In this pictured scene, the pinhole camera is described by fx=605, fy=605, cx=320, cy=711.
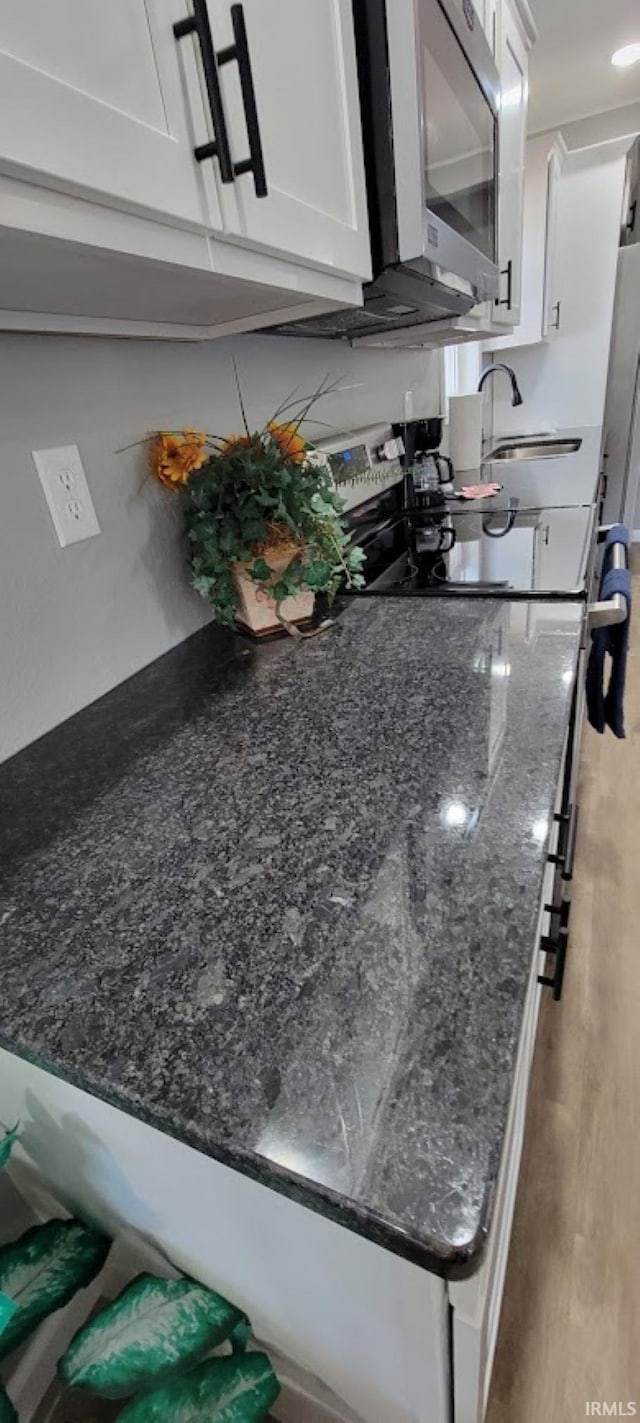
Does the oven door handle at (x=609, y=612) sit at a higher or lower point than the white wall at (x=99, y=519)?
lower

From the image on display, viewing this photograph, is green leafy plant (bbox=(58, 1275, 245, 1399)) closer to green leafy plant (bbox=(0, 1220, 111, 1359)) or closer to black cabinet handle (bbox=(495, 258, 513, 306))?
green leafy plant (bbox=(0, 1220, 111, 1359))

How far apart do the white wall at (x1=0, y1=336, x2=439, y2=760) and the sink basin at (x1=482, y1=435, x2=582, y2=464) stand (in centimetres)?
206

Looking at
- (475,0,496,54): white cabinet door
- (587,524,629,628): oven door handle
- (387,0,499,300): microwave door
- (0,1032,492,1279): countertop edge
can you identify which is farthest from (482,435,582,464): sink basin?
(0,1032,492,1279): countertop edge

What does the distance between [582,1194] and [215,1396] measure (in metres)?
0.81

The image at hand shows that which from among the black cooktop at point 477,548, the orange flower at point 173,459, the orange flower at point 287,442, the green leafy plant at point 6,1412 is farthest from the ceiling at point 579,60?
the green leafy plant at point 6,1412

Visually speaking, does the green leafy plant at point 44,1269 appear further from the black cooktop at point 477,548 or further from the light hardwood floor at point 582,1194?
the black cooktop at point 477,548

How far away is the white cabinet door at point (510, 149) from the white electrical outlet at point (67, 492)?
1.45m

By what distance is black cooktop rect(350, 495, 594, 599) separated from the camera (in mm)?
1138

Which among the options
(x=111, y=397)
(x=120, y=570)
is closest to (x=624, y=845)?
(x=120, y=570)

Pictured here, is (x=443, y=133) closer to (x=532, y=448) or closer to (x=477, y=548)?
(x=477, y=548)

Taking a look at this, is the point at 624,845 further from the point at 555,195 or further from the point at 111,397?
the point at 555,195

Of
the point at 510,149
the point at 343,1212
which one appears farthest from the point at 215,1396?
the point at 510,149

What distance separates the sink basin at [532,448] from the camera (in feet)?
9.27

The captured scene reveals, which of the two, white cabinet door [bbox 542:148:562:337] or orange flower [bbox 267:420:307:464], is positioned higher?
white cabinet door [bbox 542:148:562:337]
